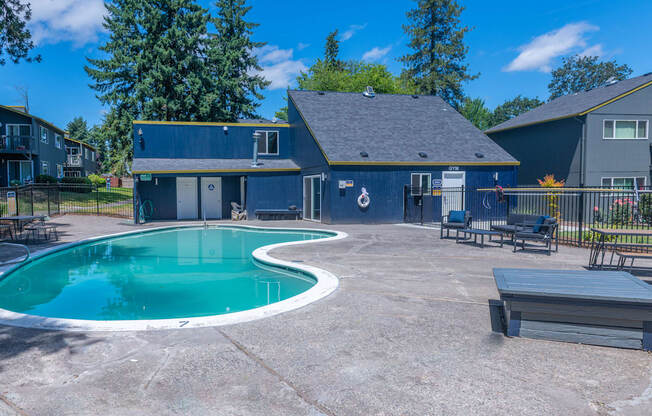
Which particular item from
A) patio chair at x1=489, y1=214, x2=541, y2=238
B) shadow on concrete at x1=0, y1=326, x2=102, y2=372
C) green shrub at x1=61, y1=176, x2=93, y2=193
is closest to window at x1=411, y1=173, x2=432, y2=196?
patio chair at x1=489, y1=214, x2=541, y2=238

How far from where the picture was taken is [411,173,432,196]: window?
19359 mm

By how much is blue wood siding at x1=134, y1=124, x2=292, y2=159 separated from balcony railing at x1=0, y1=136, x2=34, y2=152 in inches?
604

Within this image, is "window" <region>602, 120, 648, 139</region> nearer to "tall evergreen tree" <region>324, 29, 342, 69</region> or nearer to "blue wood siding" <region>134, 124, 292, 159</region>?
"blue wood siding" <region>134, 124, 292, 159</region>

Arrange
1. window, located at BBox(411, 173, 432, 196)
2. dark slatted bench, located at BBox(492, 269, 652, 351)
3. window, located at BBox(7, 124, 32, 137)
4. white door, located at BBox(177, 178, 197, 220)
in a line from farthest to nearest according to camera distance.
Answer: window, located at BBox(7, 124, 32, 137), white door, located at BBox(177, 178, 197, 220), window, located at BBox(411, 173, 432, 196), dark slatted bench, located at BBox(492, 269, 652, 351)

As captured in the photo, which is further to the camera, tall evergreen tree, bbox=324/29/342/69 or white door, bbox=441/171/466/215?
tall evergreen tree, bbox=324/29/342/69

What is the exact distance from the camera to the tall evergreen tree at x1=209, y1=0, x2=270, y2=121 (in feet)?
113

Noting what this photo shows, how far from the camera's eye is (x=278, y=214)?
68.8 feet

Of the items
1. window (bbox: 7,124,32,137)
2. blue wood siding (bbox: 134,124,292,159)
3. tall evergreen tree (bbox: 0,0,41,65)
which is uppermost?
tall evergreen tree (bbox: 0,0,41,65)

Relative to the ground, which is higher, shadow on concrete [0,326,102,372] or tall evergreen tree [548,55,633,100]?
tall evergreen tree [548,55,633,100]

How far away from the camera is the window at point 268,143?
2348 cm

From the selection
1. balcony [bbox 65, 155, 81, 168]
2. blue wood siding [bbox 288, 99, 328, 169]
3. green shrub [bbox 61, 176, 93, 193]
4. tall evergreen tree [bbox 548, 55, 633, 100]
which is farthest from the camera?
tall evergreen tree [bbox 548, 55, 633, 100]

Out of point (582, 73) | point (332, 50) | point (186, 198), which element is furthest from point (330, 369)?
point (582, 73)

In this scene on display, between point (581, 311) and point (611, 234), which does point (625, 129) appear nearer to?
point (611, 234)

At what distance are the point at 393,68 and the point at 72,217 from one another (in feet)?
116
